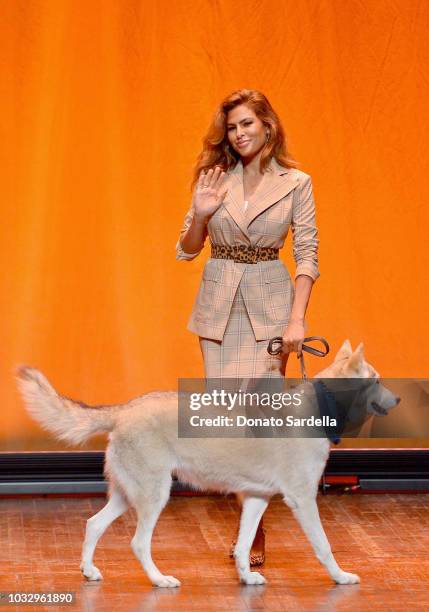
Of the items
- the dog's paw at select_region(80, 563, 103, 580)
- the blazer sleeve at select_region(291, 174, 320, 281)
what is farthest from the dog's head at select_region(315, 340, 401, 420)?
the dog's paw at select_region(80, 563, 103, 580)

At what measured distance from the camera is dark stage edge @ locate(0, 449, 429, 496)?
20.7 ft

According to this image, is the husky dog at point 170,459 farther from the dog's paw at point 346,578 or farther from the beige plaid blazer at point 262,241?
the beige plaid blazer at point 262,241

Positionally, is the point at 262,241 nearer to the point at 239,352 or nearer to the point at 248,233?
the point at 248,233

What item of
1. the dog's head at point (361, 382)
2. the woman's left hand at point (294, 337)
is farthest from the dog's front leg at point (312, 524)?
the woman's left hand at point (294, 337)

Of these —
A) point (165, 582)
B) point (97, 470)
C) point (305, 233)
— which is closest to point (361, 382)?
point (305, 233)

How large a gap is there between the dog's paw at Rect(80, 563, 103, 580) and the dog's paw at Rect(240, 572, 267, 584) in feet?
1.75

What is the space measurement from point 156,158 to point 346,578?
283 cm

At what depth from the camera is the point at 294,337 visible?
440 cm

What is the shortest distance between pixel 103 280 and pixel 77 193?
482 mm

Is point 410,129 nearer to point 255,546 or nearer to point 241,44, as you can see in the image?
point 241,44

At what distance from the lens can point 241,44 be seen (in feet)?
21.0

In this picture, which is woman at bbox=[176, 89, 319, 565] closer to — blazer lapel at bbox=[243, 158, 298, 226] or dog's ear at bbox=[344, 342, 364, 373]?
blazer lapel at bbox=[243, 158, 298, 226]

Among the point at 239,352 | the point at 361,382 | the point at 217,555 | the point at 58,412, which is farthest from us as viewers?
the point at 217,555

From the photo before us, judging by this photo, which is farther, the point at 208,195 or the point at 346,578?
the point at 208,195
